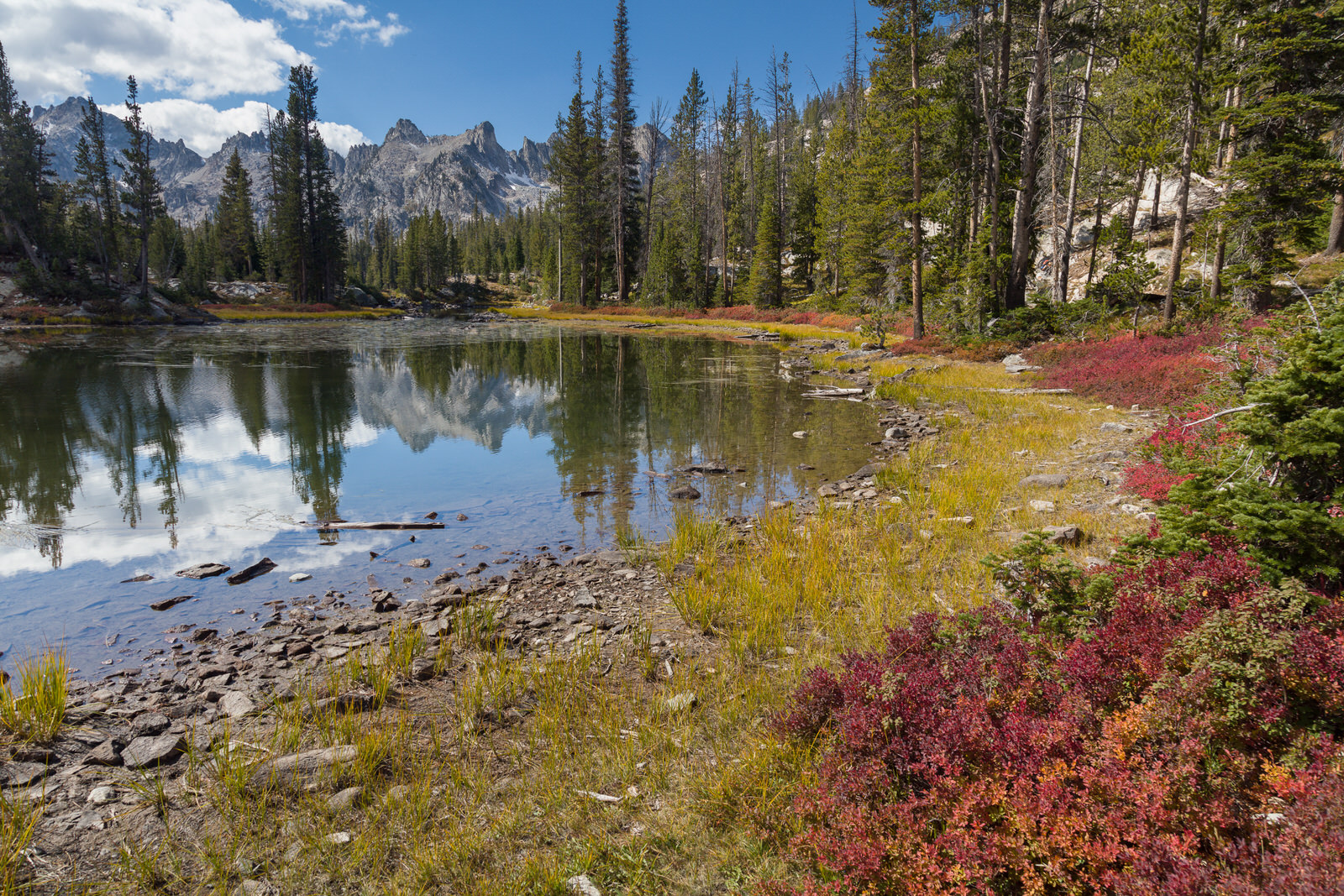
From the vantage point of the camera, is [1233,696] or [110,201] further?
[110,201]

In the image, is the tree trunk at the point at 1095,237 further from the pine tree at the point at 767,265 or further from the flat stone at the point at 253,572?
the flat stone at the point at 253,572

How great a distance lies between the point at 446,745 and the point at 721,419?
13.3 metres

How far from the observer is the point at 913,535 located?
7.51 m

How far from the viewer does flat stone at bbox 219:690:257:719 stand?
183 inches

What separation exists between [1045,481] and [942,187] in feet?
75.5

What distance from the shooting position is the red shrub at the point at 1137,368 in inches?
481

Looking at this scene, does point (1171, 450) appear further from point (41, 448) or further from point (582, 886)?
point (41, 448)

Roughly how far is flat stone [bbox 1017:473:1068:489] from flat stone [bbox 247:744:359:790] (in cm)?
863

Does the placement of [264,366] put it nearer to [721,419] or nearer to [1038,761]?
[721,419]

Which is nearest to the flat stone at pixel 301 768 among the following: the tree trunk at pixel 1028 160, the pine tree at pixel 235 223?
the tree trunk at pixel 1028 160

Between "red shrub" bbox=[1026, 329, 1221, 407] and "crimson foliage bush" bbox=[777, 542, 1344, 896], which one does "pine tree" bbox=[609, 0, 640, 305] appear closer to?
"red shrub" bbox=[1026, 329, 1221, 407]

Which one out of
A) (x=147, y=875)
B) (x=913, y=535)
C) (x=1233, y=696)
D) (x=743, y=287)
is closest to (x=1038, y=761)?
(x=1233, y=696)

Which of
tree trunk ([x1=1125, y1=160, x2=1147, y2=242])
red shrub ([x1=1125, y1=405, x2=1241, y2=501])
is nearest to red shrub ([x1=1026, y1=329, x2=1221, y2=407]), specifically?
red shrub ([x1=1125, y1=405, x2=1241, y2=501])

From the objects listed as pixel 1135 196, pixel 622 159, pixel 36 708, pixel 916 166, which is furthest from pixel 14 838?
pixel 622 159
